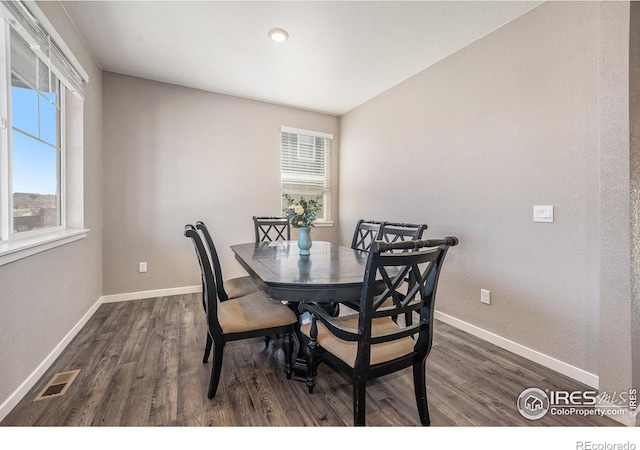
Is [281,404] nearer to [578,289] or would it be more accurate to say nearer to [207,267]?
[207,267]

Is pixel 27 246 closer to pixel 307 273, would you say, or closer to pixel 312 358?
pixel 307 273

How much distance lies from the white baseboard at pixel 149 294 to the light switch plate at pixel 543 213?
3620 millimetres

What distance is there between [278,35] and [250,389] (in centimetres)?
271

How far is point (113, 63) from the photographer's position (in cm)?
293

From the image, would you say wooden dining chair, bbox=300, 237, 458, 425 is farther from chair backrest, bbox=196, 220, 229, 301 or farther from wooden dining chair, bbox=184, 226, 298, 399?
chair backrest, bbox=196, 220, 229, 301

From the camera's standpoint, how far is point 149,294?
3.39 metres

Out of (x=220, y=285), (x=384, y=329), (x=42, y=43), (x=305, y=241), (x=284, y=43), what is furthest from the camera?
(x=284, y=43)

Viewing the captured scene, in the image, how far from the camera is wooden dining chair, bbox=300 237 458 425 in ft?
3.83

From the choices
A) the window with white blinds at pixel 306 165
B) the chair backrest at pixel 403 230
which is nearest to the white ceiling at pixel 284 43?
the window with white blinds at pixel 306 165

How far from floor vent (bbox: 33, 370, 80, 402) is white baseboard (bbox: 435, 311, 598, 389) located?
297cm

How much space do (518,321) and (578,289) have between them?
1.60ft

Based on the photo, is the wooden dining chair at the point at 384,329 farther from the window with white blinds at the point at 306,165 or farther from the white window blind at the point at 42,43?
the window with white blinds at the point at 306,165
